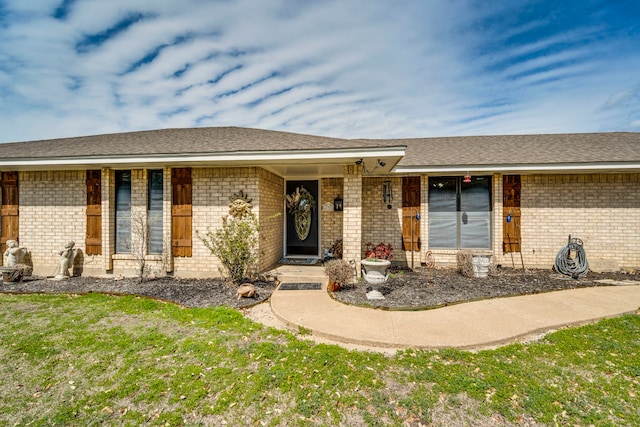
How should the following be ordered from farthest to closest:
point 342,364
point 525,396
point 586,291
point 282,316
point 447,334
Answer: point 586,291, point 282,316, point 447,334, point 342,364, point 525,396

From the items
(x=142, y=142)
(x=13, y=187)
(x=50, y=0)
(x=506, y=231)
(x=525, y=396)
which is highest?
(x=50, y=0)

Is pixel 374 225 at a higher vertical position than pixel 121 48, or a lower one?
lower

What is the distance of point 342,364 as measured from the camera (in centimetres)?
316

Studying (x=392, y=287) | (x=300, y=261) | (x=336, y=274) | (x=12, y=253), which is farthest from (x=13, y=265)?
(x=392, y=287)

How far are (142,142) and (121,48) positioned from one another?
278 centimetres

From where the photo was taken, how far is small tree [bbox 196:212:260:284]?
20.7ft

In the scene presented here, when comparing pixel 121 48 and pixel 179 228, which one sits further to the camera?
pixel 121 48

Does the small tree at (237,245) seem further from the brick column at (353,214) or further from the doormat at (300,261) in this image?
the brick column at (353,214)

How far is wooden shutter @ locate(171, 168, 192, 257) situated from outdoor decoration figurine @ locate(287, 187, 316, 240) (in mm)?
3059

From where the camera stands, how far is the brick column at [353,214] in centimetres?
Answer: 661

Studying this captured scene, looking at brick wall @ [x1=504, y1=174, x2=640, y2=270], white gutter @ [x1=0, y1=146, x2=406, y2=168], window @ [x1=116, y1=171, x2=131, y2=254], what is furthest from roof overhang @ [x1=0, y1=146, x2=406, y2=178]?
brick wall @ [x1=504, y1=174, x2=640, y2=270]

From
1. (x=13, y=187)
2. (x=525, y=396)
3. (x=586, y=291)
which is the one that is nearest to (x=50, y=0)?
(x=13, y=187)

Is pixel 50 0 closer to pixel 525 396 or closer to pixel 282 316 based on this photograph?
pixel 282 316

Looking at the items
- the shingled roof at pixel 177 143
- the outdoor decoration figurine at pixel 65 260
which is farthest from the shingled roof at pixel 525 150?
the outdoor decoration figurine at pixel 65 260
